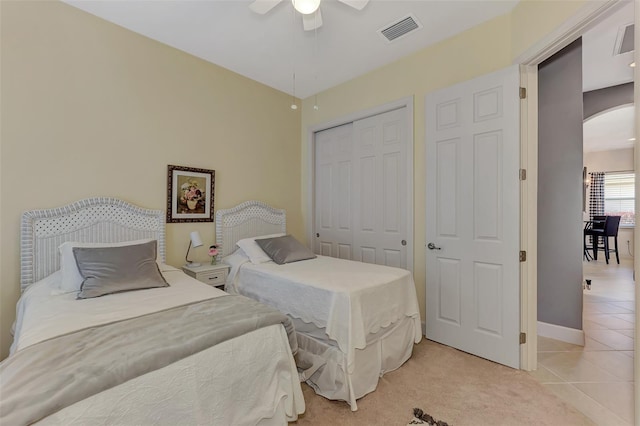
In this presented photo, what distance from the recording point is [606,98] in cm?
370

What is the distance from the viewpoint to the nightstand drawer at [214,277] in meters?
2.86

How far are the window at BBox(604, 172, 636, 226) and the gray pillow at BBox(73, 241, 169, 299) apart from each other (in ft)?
34.0

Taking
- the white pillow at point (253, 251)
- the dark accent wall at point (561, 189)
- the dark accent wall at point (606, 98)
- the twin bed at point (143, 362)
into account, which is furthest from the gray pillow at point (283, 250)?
the dark accent wall at point (606, 98)

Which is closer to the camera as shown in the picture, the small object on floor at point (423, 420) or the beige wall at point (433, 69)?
the small object on floor at point (423, 420)

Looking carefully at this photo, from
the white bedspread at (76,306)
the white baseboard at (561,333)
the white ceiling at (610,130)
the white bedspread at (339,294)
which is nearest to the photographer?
the white bedspread at (76,306)

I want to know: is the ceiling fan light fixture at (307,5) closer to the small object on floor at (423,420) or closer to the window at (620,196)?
the small object on floor at (423,420)

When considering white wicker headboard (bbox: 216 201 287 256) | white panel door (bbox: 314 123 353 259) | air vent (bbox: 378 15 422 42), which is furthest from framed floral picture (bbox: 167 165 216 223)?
air vent (bbox: 378 15 422 42)

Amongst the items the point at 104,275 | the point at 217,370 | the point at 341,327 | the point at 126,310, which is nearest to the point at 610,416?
the point at 341,327

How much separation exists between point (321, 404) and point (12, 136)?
2.99m

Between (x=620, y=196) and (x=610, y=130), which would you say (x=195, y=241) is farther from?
(x=620, y=196)

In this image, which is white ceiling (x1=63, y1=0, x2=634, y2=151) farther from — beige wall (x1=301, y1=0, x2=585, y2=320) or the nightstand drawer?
the nightstand drawer

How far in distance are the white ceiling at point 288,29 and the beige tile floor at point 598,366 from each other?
106 inches

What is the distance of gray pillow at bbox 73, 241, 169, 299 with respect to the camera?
1954mm

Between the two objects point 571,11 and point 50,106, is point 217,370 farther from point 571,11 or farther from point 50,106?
point 571,11
